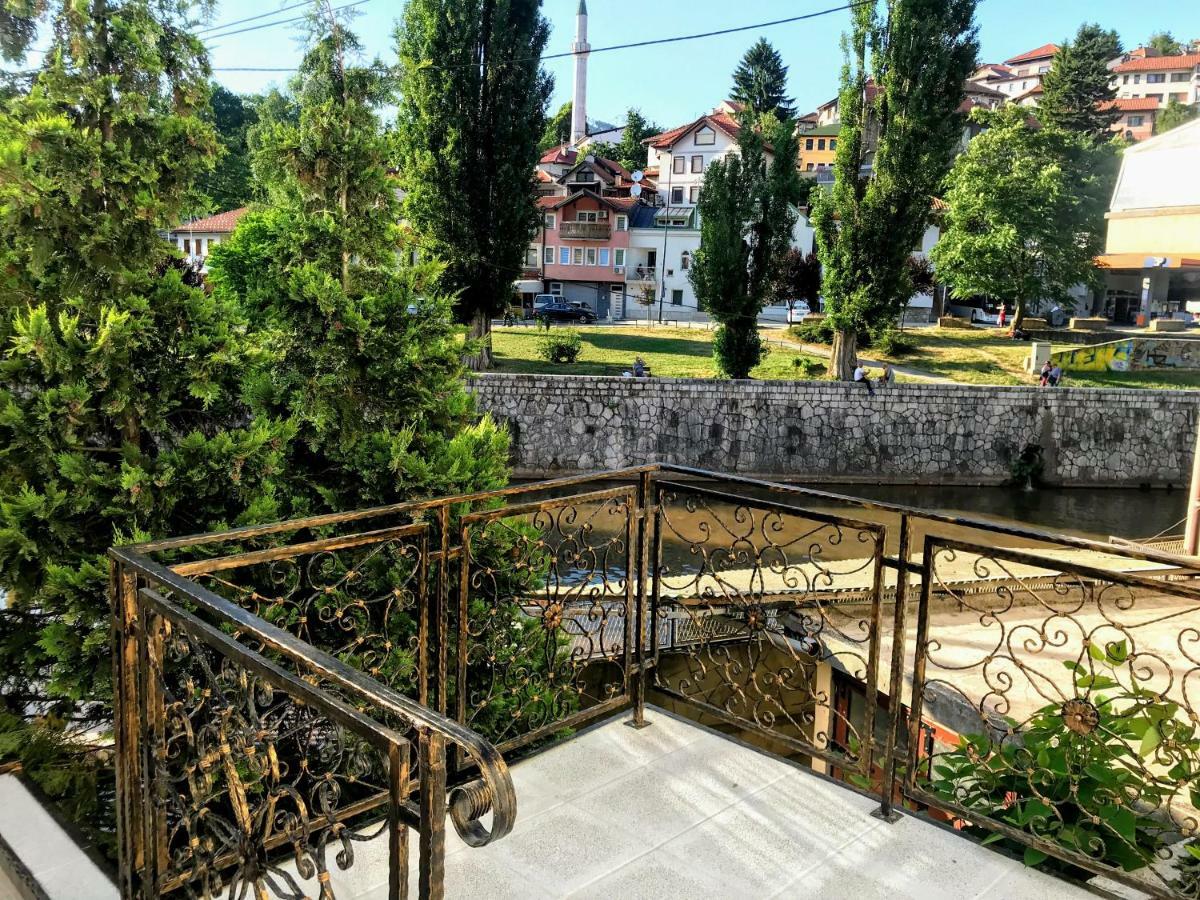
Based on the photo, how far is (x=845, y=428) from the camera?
2242cm

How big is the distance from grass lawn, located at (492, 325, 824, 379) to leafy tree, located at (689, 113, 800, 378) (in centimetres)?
164

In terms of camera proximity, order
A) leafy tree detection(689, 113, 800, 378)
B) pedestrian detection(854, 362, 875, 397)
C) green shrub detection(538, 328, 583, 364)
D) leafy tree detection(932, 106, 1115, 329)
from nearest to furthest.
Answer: pedestrian detection(854, 362, 875, 397)
leafy tree detection(689, 113, 800, 378)
green shrub detection(538, 328, 583, 364)
leafy tree detection(932, 106, 1115, 329)

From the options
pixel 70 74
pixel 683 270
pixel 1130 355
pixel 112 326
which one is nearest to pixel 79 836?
pixel 112 326

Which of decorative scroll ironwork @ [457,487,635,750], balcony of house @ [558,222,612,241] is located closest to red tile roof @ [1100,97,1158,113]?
balcony of house @ [558,222,612,241]

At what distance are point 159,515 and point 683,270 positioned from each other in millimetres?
42617

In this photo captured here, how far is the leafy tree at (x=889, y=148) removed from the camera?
851 inches

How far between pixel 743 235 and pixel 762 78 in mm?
40779

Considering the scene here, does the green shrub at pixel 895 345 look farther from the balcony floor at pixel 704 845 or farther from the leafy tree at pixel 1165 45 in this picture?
the leafy tree at pixel 1165 45

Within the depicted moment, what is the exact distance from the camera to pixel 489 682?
4414 millimetres

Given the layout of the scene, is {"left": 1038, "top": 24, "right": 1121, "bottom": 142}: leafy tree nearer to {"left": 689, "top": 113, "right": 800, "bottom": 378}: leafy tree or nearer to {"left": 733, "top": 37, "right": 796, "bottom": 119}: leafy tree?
{"left": 733, "top": 37, "right": 796, "bottom": 119}: leafy tree

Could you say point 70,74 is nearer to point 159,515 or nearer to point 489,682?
point 159,515

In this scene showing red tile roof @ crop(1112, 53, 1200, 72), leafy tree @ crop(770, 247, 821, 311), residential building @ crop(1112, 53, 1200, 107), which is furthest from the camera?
residential building @ crop(1112, 53, 1200, 107)

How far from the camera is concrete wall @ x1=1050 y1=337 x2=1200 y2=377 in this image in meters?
28.6

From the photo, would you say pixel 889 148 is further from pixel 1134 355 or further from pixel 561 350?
pixel 1134 355
